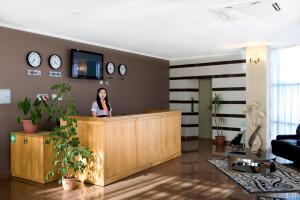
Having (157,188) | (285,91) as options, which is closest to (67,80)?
(157,188)

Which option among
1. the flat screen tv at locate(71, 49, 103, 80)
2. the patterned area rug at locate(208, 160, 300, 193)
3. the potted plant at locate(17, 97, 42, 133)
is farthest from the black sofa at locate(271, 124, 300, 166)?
the potted plant at locate(17, 97, 42, 133)

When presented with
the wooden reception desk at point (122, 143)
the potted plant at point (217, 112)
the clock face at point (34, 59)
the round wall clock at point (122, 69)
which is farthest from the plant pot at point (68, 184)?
the potted plant at point (217, 112)

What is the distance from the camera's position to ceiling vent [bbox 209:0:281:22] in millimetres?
3729

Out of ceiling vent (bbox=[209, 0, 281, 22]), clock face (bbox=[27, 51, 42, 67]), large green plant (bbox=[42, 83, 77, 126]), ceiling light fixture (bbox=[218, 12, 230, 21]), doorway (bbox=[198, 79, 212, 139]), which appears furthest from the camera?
doorway (bbox=[198, 79, 212, 139])

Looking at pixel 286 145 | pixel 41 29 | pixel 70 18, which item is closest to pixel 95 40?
pixel 41 29

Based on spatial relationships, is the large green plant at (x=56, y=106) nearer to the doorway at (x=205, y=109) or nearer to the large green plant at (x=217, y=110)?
the large green plant at (x=217, y=110)

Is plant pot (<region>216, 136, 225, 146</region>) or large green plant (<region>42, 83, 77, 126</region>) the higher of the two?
large green plant (<region>42, 83, 77, 126</region>)

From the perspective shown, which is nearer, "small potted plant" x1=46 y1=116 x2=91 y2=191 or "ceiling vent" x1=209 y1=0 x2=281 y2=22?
"ceiling vent" x1=209 y1=0 x2=281 y2=22

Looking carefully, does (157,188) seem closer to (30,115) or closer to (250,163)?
(250,163)

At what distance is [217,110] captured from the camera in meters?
8.29

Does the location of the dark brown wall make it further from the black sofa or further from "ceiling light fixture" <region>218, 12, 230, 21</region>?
the black sofa

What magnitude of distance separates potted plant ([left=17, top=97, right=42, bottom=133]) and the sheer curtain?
5.91 metres

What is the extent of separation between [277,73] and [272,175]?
3432 millimetres

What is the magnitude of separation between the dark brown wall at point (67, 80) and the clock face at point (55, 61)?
9 centimetres
